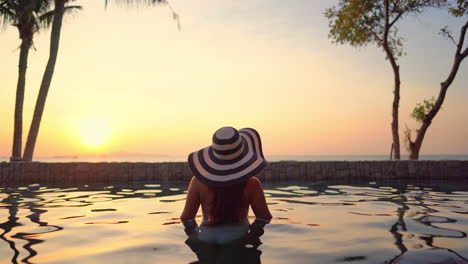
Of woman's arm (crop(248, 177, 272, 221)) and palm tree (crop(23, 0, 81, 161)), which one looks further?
palm tree (crop(23, 0, 81, 161))

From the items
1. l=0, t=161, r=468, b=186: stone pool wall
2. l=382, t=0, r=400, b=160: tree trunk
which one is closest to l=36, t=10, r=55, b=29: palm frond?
l=0, t=161, r=468, b=186: stone pool wall

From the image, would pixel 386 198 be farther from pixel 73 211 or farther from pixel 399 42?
pixel 399 42

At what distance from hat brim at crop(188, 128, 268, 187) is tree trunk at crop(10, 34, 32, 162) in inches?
524

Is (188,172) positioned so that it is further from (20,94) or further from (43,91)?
(20,94)

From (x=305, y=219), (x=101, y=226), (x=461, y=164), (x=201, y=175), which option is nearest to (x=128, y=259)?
(x=201, y=175)

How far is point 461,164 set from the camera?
11.2 m

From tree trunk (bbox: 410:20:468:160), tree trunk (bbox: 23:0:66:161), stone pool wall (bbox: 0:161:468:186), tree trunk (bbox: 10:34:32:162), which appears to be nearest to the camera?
stone pool wall (bbox: 0:161:468:186)

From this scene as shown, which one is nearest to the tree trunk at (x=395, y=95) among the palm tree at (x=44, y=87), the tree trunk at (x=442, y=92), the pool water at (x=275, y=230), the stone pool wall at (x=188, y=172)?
the tree trunk at (x=442, y=92)

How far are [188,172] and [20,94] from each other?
864 centimetres

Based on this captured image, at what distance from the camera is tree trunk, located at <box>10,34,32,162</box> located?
14820 millimetres

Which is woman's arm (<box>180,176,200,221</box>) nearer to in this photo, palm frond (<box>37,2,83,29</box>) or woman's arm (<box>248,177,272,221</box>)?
woman's arm (<box>248,177,272,221</box>)

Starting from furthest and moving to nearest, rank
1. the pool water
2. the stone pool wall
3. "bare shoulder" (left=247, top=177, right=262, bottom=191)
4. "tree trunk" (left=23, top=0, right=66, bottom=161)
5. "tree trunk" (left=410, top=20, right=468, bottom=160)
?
"tree trunk" (left=410, top=20, right=468, bottom=160)
"tree trunk" (left=23, top=0, right=66, bottom=161)
the stone pool wall
"bare shoulder" (left=247, top=177, right=262, bottom=191)
the pool water

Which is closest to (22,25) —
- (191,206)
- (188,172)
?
(188,172)

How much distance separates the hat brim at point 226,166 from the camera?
3.30m
